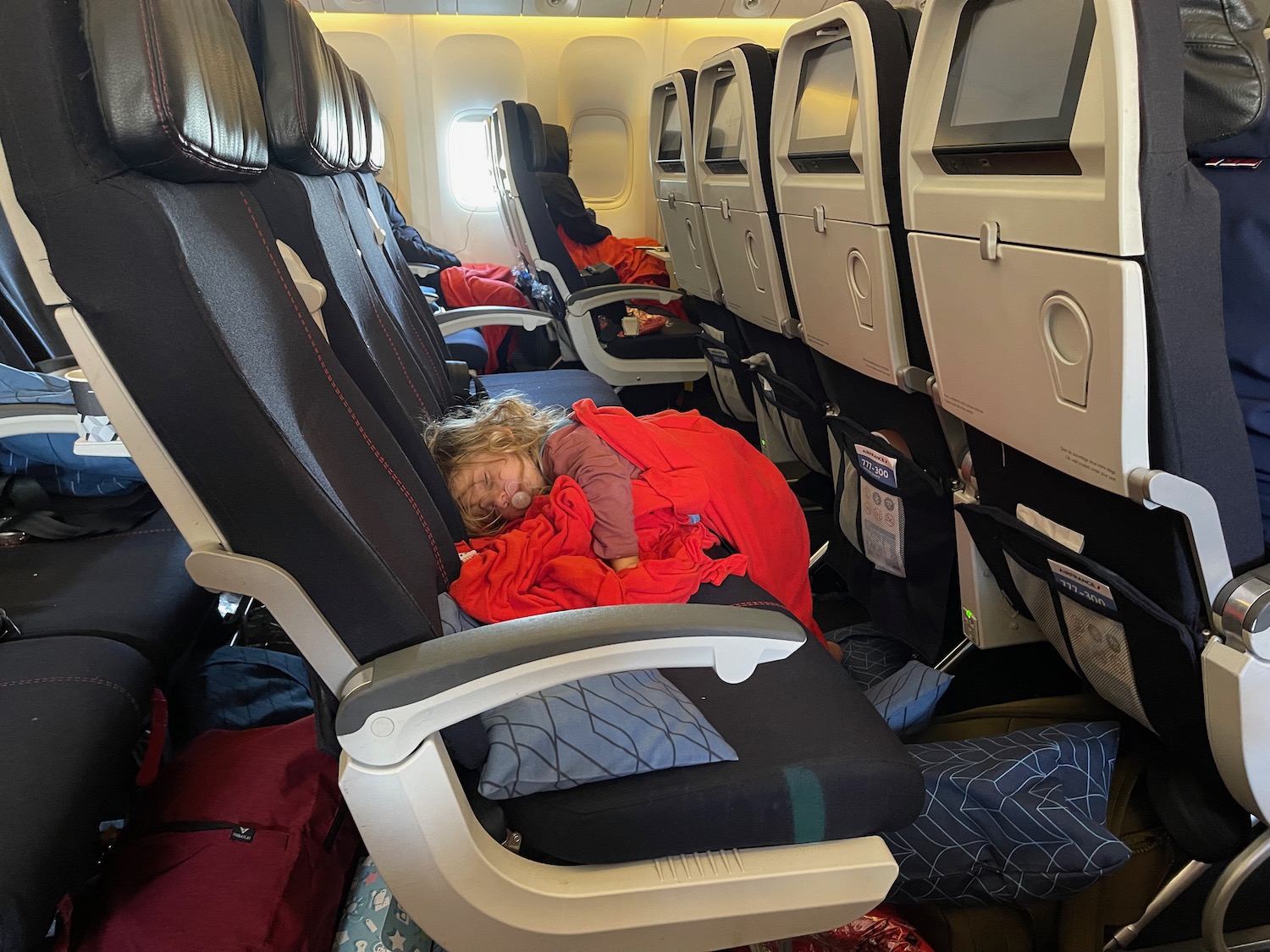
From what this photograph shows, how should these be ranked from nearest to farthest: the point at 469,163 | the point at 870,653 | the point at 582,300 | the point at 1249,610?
the point at 1249,610
the point at 870,653
the point at 582,300
the point at 469,163

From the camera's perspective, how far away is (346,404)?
1.20 metres

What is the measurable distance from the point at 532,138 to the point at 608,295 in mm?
1089

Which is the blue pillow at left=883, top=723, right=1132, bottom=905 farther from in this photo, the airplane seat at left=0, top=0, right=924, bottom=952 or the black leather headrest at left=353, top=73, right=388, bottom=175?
the black leather headrest at left=353, top=73, right=388, bottom=175

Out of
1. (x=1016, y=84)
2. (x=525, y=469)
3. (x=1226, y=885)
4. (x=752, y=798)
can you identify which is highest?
(x=1016, y=84)

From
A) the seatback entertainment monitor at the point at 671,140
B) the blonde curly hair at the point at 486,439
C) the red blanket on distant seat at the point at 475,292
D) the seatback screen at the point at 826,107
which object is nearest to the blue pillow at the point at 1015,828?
the blonde curly hair at the point at 486,439

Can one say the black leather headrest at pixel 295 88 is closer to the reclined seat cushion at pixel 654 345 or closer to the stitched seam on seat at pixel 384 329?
the stitched seam on seat at pixel 384 329

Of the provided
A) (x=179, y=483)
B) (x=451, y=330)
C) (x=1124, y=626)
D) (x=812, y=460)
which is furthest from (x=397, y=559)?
(x=451, y=330)

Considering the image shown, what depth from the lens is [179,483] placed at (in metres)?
0.90

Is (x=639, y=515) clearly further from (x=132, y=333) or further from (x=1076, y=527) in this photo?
(x=132, y=333)

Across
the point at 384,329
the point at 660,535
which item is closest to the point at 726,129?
the point at 384,329

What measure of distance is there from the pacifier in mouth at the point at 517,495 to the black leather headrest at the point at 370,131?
1007 millimetres

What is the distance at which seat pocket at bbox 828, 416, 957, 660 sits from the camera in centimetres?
176

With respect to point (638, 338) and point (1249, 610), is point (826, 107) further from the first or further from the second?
point (638, 338)

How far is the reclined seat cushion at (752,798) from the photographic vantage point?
3.50 feet
